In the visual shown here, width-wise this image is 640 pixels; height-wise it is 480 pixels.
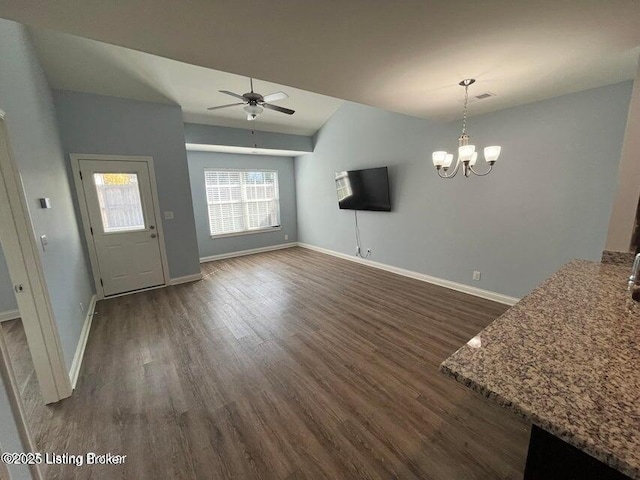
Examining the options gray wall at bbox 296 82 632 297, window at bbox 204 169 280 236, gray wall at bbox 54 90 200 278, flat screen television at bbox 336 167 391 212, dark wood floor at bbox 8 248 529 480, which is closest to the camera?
dark wood floor at bbox 8 248 529 480

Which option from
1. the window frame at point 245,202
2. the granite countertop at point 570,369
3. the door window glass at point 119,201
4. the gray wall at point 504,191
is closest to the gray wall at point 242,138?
the window frame at point 245,202

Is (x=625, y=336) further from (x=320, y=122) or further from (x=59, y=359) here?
(x=320, y=122)

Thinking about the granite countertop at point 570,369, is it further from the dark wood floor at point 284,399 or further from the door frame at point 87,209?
the door frame at point 87,209

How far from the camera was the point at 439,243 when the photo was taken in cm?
386

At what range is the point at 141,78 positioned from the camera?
11.1 ft

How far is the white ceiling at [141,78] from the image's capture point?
111 inches

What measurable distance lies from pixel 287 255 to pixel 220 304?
2.79 metres

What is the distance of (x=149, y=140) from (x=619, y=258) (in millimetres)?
5390

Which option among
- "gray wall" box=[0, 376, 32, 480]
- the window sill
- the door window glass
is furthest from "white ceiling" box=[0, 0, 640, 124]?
the window sill

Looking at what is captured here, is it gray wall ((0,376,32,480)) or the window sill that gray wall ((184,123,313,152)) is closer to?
the window sill

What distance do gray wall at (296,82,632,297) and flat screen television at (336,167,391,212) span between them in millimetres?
162

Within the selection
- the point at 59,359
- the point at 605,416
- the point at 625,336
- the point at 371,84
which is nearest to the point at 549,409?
the point at 605,416

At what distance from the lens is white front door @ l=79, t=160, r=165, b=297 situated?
143 inches

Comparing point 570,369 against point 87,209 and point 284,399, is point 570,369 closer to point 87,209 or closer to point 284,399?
point 284,399
